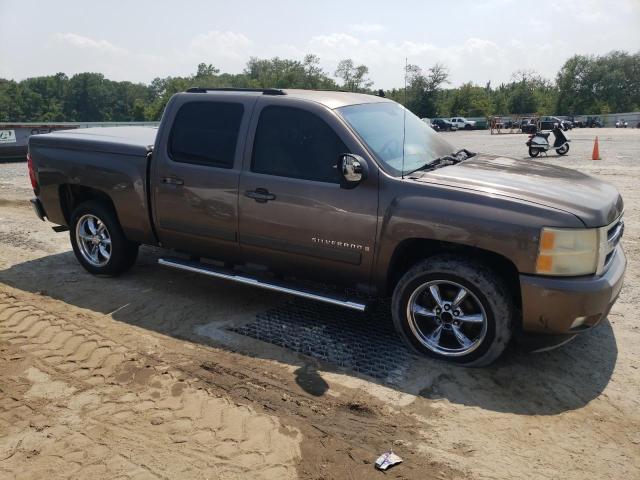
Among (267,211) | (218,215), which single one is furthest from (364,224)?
(218,215)

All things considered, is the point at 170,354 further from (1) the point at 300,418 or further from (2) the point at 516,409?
(2) the point at 516,409

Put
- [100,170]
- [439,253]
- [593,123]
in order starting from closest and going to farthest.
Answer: [439,253] → [100,170] → [593,123]

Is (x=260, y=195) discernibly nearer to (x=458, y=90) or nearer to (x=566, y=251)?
(x=566, y=251)

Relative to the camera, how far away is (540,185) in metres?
3.94

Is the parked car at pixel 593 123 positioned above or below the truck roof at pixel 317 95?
above

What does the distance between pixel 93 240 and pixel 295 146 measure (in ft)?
9.15

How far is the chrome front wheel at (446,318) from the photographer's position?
3.82m

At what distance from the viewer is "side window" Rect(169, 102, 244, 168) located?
4.71 meters

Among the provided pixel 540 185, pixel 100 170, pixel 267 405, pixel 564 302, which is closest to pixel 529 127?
pixel 540 185

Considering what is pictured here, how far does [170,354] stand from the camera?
13.6ft

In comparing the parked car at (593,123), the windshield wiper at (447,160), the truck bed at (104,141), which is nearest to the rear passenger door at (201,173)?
the truck bed at (104,141)

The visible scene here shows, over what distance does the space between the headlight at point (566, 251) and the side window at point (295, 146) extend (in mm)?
1582

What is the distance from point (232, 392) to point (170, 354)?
2.63 feet

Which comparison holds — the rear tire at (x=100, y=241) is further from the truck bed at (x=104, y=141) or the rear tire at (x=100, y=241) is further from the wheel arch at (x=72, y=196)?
the truck bed at (x=104, y=141)
